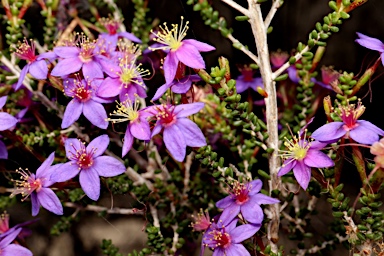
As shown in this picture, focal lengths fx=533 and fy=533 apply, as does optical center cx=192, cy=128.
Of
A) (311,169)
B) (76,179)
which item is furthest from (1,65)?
(311,169)

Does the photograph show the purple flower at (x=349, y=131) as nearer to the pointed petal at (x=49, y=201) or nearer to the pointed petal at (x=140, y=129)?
the pointed petal at (x=140, y=129)

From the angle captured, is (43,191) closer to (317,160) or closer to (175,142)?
(175,142)

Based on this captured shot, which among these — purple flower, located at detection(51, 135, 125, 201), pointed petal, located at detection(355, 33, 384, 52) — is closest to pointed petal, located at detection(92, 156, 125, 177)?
purple flower, located at detection(51, 135, 125, 201)

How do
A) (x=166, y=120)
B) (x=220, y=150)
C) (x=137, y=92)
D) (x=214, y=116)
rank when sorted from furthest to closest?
(x=220, y=150) < (x=214, y=116) < (x=137, y=92) < (x=166, y=120)

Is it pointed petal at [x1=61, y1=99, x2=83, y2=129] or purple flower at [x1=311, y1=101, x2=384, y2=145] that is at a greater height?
purple flower at [x1=311, y1=101, x2=384, y2=145]

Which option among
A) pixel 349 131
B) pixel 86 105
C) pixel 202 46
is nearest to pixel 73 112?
pixel 86 105

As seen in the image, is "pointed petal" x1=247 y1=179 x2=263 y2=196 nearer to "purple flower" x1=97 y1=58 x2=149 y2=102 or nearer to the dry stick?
the dry stick

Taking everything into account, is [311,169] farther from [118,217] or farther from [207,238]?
[118,217]
